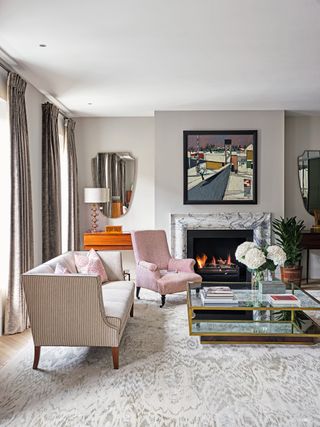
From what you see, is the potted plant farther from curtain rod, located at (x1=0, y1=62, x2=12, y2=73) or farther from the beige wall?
curtain rod, located at (x1=0, y1=62, x2=12, y2=73)

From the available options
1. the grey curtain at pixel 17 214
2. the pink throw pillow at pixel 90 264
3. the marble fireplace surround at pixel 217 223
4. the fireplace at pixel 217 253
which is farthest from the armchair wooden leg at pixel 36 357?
the fireplace at pixel 217 253

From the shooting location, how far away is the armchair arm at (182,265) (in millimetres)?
5496

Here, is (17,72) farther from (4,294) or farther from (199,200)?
(199,200)

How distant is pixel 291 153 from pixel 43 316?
16.7ft

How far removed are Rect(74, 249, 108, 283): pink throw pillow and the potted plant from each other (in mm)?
2911

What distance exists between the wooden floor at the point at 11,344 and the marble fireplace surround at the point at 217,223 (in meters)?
2.78

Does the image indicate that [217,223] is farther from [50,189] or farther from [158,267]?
[50,189]

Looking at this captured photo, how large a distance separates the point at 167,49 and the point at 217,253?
374 centimetres

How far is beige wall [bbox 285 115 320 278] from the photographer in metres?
6.93

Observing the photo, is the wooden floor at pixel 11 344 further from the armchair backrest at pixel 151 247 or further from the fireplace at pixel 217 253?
the fireplace at pixel 217 253

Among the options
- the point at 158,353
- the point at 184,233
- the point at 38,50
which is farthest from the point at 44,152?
the point at 158,353

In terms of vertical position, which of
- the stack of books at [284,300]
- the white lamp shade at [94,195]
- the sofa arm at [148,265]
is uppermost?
the white lamp shade at [94,195]

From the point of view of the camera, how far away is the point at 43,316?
322 centimetres

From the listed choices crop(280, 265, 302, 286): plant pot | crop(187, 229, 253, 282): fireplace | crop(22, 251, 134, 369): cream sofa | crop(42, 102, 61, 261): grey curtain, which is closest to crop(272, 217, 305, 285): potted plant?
crop(280, 265, 302, 286): plant pot
